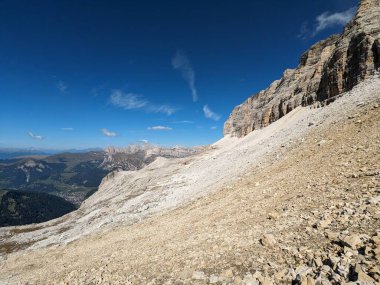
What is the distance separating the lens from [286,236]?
10852 millimetres

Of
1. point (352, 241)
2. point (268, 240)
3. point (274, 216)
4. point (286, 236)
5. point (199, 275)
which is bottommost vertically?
point (199, 275)

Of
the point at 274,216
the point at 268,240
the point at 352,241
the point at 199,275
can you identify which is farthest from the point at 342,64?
the point at 199,275

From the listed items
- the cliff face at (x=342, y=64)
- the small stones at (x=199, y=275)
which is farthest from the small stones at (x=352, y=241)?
the cliff face at (x=342, y=64)

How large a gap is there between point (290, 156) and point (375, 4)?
46.2 meters

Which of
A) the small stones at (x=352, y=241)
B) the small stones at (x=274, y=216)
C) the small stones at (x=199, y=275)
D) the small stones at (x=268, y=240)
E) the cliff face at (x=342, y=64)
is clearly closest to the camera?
the small stones at (x=352, y=241)

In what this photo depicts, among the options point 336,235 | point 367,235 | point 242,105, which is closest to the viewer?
point 367,235

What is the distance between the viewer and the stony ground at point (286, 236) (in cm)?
831

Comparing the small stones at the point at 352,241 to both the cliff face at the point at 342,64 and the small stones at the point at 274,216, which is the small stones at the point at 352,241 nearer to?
the small stones at the point at 274,216

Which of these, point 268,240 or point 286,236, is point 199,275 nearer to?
point 268,240

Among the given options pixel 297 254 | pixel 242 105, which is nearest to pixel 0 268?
pixel 297 254

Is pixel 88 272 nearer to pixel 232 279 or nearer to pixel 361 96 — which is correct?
pixel 232 279

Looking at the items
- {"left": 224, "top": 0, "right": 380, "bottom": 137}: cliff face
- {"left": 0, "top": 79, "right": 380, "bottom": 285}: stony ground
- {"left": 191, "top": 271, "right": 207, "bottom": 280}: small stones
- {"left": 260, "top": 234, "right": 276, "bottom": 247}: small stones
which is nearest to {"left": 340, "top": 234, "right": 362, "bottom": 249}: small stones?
{"left": 0, "top": 79, "right": 380, "bottom": 285}: stony ground

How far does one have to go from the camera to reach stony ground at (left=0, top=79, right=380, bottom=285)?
8.31 meters

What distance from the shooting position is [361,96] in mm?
31781
